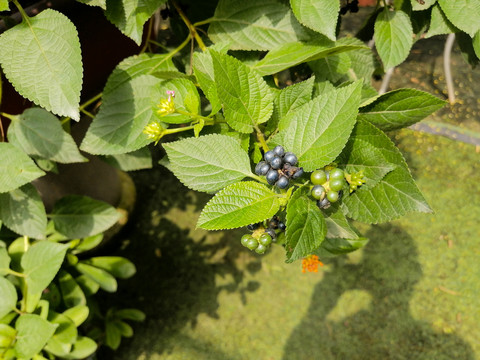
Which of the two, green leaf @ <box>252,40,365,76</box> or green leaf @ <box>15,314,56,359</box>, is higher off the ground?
green leaf @ <box>252,40,365,76</box>

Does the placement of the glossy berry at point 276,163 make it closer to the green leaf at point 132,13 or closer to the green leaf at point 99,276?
the green leaf at point 132,13

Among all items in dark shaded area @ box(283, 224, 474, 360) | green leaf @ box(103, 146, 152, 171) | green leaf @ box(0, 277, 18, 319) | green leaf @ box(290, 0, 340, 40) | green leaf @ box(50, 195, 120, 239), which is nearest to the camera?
green leaf @ box(290, 0, 340, 40)

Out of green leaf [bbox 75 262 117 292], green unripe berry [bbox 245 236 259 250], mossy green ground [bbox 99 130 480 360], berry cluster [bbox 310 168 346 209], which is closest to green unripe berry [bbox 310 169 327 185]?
berry cluster [bbox 310 168 346 209]

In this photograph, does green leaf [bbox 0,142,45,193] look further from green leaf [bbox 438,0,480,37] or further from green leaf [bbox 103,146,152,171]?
green leaf [bbox 438,0,480,37]

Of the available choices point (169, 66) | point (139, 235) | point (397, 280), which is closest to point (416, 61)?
point (397, 280)

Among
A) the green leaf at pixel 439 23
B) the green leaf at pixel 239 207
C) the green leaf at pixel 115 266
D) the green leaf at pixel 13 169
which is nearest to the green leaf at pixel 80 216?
the green leaf at pixel 115 266

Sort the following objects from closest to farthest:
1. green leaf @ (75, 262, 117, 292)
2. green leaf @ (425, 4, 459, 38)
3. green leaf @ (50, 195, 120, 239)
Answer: green leaf @ (425, 4, 459, 38), green leaf @ (50, 195, 120, 239), green leaf @ (75, 262, 117, 292)
